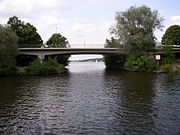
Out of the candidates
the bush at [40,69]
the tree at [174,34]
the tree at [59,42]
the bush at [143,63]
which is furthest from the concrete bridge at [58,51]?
the tree at [174,34]

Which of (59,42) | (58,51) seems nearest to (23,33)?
(58,51)

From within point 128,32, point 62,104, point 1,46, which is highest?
point 128,32

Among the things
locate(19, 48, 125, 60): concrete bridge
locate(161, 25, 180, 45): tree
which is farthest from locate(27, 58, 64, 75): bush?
locate(161, 25, 180, 45): tree

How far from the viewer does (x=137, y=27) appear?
5388 centimetres

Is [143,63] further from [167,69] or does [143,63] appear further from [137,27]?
[137,27]

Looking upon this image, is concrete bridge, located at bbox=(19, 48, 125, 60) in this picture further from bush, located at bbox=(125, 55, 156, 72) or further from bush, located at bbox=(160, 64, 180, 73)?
bush, located at bbox=(160, 64, 180, 73)

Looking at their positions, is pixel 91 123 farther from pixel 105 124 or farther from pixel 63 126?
pixel 63 126

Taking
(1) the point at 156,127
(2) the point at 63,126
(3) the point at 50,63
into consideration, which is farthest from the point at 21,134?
(3) the point at 50,63

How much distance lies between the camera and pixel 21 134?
1153cm

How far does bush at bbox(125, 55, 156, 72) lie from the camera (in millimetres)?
53625

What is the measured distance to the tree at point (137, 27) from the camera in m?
52.3

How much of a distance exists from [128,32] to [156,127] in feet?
147

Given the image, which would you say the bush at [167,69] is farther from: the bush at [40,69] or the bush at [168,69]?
the bush at [40,69]

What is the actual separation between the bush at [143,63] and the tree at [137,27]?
77.2 inches
